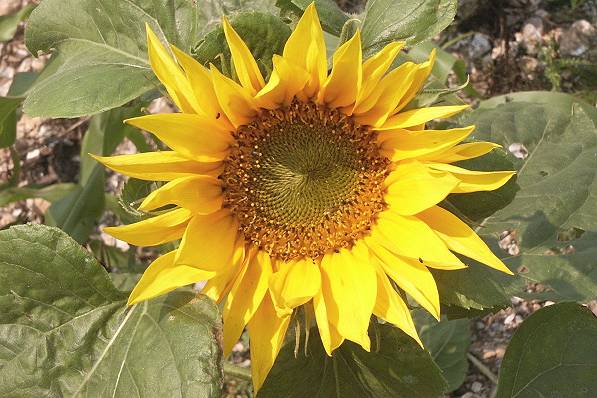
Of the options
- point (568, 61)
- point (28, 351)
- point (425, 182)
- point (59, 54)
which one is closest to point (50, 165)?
point (59, 54)

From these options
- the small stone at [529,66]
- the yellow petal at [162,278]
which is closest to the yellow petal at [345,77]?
the yellow petal at [162,278]

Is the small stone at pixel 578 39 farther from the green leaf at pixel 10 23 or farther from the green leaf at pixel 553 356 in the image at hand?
the green leaf at pixel 10 23

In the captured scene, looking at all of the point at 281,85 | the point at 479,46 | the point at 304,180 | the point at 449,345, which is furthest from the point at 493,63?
the point at 281,85

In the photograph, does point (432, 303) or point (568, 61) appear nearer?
point (432, 303)

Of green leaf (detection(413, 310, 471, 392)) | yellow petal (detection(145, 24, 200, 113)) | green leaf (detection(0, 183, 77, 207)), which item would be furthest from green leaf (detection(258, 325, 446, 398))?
green leaf (detection(0, 183, 77, 207))

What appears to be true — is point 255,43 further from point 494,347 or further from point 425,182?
point 494,347

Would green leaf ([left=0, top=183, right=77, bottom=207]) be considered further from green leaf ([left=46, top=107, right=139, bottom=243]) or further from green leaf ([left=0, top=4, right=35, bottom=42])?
green leaf ([left=0, top=4, right=35, bottom=42])
